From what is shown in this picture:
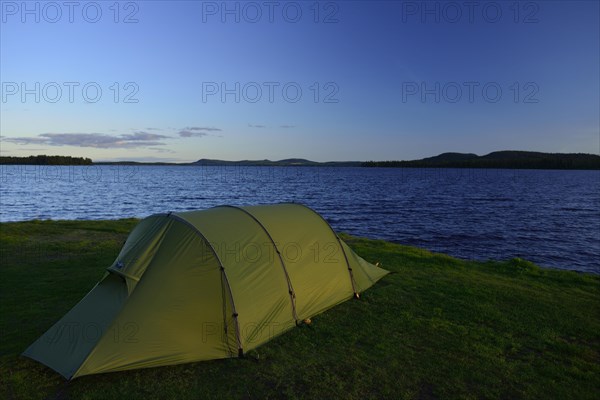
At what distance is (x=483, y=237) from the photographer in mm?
28812

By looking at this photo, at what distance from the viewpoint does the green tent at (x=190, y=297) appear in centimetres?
646

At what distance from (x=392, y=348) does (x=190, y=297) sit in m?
4.23

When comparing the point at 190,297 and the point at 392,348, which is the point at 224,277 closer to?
the point at 190,297

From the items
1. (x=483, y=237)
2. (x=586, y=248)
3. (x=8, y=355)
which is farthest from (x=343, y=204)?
(x=8, y=355)

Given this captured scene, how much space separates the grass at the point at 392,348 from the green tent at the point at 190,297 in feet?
1.04

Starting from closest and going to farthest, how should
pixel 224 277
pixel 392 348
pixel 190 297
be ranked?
pixel 190 297 < pixel 224 277 < pixel 392 348

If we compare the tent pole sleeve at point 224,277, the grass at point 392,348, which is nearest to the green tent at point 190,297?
the tent pole sleeve at point 224,277

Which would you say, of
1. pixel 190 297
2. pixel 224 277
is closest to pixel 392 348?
pixel 224 277

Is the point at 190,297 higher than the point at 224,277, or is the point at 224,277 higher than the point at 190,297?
the point at 224,277

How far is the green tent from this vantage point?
6.46 m

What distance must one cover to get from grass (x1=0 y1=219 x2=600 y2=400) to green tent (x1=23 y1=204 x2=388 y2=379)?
0.32 metres

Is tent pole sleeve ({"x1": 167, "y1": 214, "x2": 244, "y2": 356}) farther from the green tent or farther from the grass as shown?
the grass

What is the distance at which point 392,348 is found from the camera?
24.9 feet

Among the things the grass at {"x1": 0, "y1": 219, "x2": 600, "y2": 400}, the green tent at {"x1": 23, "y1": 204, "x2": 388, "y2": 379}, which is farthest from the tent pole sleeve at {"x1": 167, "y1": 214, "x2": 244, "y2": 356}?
the grass at {"x1": 0, "y1": 219, "x2": 600, "y2": 400}
